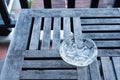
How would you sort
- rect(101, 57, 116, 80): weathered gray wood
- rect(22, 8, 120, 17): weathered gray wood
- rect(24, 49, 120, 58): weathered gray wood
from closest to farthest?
rect(101, 57, 116, 80): weathered gray wood → rect(24, 49, 120, 58): weathered gray wood → rect(22, 8, 120, 17): weathered gray wood

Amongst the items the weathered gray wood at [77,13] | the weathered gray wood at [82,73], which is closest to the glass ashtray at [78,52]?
the weathered gray wood at [82,73]

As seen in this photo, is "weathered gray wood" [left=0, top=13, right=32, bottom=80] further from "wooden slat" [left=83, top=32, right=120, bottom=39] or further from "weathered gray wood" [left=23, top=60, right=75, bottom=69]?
"wooden slat" [left=83, top=32, right=120, bottom=39]

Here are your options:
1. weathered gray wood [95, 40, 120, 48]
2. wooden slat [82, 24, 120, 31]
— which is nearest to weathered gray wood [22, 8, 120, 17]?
wooden slat [82, 24, 120, 31]

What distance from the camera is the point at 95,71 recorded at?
971 mm

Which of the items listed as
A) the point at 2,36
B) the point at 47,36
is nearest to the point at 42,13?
the point at 47,36

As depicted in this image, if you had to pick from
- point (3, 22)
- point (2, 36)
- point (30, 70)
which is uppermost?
Result: point (30, 70)

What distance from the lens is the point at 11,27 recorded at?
6.36ft

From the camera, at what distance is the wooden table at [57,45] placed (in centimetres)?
97

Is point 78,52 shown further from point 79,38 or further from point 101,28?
point 101,28

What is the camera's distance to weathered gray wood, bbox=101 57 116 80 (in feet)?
3.11

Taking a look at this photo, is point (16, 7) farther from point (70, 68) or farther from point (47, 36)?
point (70, 68)

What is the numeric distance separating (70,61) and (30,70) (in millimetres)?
207

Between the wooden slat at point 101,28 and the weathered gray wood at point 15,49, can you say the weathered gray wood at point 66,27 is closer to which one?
the wooden slat at point 101,28

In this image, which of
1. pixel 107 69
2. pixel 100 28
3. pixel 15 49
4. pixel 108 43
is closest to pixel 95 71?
pixel 107 69
